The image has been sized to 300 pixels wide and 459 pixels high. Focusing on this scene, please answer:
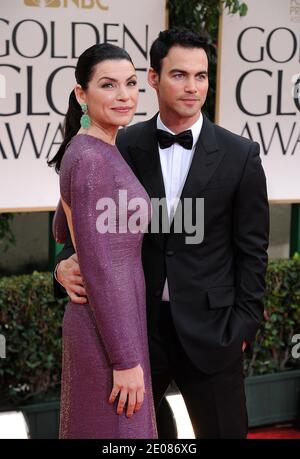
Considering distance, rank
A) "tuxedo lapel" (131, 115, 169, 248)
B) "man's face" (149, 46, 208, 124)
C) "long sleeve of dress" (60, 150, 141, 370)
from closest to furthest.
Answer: "long sleeve of dress" (60, 150, 141, 370), "man's face" (149, 46, 208, 124), "tuxedo lapel" (131, 115, 169, 248)

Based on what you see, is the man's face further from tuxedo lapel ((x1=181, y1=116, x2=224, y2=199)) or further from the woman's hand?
A: the woman's hand

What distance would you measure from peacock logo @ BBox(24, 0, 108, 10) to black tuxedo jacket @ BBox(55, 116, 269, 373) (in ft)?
5.27

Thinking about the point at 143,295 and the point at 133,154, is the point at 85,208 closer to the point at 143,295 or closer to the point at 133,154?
the point at 143,295

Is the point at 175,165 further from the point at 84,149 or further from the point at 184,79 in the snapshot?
the point at 84,149

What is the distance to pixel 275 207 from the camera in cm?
573

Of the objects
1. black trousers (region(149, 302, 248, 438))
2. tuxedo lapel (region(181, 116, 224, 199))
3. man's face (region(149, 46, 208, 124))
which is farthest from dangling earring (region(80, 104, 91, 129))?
black trousers (region(149, 302, 248, 438))

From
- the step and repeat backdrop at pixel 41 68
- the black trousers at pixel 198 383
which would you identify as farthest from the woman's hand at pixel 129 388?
the step and repeat backdrop at pixel 41 68

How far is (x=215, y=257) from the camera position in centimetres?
296

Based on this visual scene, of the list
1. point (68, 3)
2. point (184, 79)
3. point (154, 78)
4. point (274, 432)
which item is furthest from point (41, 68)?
point (274, 432)

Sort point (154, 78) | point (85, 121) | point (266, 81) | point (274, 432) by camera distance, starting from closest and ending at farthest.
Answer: point (85, 121), point (154, 78), point (266, 81), point (274, 432)

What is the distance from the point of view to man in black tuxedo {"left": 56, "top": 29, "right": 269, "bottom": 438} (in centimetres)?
293

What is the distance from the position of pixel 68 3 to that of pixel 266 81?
1.19 meters

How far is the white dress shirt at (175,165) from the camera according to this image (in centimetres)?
297

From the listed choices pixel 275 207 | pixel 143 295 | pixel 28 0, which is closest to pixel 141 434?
pixel 143 295
